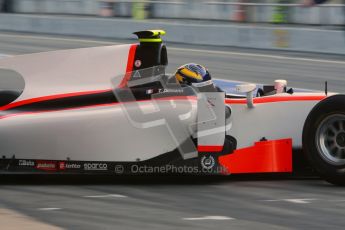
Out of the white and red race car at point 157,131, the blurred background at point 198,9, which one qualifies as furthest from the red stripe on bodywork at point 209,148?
the blurred background at point 198,9

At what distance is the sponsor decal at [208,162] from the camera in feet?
24.6

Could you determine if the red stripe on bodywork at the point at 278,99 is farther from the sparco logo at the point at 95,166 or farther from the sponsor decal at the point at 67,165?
the sponsor decal at the point at 67,165

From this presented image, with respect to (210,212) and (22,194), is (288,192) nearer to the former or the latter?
(210,212)

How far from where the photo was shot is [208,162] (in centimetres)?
749

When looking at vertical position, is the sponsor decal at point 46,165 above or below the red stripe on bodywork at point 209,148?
below

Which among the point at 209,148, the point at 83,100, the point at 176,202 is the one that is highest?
the point at 83,100

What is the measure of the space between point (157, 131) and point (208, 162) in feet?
1.65

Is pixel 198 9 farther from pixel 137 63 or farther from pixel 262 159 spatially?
pixel 262 159

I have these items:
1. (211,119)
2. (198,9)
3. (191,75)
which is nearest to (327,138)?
(211,119)

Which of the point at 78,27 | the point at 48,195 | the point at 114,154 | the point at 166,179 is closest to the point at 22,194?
the point at 48,195

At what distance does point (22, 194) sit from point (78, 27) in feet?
71.7

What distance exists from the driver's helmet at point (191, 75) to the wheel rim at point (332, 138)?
1179 mm

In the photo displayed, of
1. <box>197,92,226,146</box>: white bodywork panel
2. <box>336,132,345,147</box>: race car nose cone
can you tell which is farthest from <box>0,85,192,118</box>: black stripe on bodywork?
<box>336,132,345,147</box>: race car nose cone

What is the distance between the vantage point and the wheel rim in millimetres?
7250
